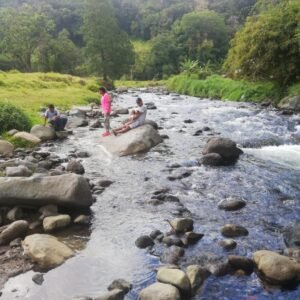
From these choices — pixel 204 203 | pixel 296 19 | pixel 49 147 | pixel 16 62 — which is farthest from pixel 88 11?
pixel 204 203

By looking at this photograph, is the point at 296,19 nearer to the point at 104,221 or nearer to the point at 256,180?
the point at 256,180

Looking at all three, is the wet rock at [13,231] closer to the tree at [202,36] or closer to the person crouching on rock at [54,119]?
the person crouching on rock at [54,119]

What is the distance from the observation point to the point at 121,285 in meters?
8.02

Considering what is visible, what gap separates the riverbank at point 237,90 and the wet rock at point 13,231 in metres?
28.3

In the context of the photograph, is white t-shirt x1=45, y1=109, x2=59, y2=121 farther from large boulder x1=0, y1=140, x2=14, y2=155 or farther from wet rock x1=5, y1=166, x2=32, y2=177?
wet rock x1=5, y1=166, x2=32, y2=177

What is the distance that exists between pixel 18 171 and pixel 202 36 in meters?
120

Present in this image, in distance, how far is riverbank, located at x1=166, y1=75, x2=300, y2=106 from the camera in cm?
3614

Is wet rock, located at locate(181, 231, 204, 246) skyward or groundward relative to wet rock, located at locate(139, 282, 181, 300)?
groundward

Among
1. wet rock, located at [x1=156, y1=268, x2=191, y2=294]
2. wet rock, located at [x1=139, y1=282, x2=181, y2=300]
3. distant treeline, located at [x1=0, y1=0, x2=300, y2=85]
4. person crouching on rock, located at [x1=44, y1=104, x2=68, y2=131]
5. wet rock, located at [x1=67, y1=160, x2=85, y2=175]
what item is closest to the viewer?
wet rock, located at [x1=139, y1=282, x2=181, y2=300]

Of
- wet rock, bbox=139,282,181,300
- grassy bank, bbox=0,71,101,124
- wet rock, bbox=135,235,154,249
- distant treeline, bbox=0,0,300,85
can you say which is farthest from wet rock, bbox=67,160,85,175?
distant treeline, bbox=0,0,300,85

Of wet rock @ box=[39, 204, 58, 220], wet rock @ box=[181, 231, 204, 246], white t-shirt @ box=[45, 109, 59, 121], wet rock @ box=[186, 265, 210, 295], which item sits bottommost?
white t-shirt @ box=[45, 109, 59, 121]

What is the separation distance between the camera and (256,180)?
1467cm

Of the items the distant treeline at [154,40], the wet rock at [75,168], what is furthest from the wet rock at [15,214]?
the distant treeline at [154,40]

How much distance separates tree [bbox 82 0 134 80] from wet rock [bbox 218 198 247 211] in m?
58.6
